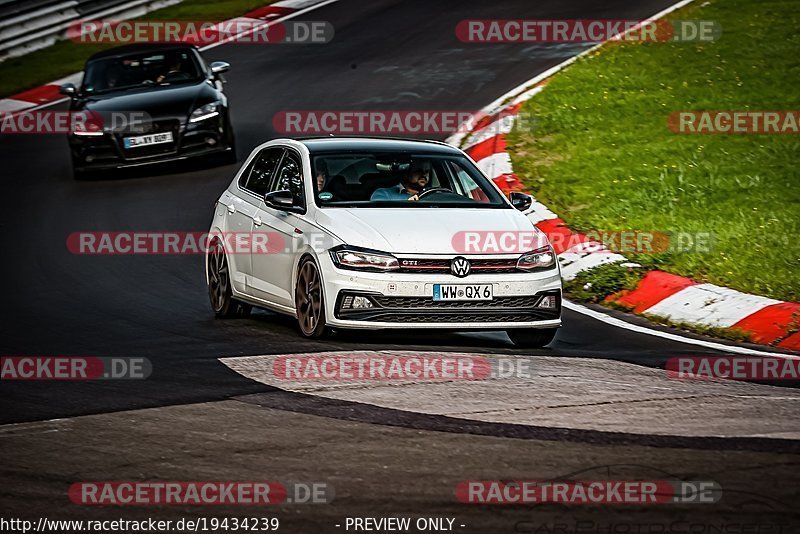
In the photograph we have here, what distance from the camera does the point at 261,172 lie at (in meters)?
12.5

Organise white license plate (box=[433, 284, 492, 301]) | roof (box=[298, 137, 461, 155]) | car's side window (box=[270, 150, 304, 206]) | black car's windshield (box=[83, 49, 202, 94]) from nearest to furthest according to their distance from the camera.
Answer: white license plate (box=[433, 284, 492, 301])
car's side window (box=[270, 150, 304, 206])
roof (box=[298, 137, 461, 155])
black car's windshield (box=[83, 49, 202, 94])

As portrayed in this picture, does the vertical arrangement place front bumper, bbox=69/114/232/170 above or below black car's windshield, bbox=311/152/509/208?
below

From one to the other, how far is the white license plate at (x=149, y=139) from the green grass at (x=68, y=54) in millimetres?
7015

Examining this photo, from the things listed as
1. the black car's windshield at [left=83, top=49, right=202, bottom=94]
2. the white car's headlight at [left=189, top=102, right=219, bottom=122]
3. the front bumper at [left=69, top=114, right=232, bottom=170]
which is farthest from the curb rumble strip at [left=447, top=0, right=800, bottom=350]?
the black car's windshield at [left=83, top=49, right=202, bottom=94]

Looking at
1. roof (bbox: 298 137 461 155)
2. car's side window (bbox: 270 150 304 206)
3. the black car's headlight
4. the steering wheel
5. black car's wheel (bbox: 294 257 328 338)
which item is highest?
roof (bbox: 298 137 461 155)

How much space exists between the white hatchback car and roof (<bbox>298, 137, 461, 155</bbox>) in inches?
0.4

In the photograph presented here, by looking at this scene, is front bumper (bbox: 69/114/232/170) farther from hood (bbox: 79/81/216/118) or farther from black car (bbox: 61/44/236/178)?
hood (bbox: 79/81/216/118)

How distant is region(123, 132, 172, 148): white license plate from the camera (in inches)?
768

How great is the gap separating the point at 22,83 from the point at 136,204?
9.20 meters

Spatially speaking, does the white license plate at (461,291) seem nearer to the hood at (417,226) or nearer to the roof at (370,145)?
the hood at (417,226)

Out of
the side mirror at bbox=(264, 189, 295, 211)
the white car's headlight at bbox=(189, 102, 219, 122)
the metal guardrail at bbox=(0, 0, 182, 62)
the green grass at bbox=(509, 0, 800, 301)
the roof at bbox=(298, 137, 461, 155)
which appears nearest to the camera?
the side mirror at bbox=(264, 189, 295, 211)

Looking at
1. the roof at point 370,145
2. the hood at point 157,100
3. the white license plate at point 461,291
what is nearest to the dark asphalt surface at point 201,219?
the white license plate at point 461,291

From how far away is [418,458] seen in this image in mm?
7043

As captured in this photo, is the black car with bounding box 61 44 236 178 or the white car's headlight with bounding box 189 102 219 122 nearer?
the black car with bounding box 61 44 236 178
